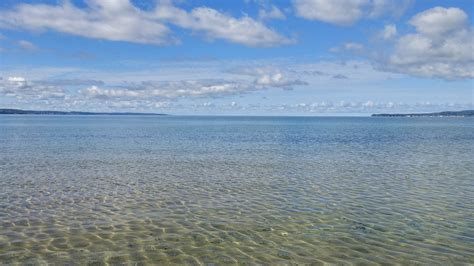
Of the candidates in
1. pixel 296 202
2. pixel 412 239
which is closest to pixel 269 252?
pixel 412 239

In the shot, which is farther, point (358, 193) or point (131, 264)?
point (358, 193)

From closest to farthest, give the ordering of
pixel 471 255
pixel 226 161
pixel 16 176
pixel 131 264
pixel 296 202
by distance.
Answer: pixel 131 264 → pixel 471 255 → pixel 296 202 → pixel 16 176 → pixel 226 161

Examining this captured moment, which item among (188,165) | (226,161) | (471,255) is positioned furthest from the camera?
(226,161)

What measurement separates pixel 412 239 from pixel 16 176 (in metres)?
25.2

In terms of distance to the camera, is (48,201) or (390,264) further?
(48,201)

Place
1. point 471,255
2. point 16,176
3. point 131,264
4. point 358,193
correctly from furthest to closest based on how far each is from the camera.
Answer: point 16,176, point 358,193, point 471,255, point 131,264

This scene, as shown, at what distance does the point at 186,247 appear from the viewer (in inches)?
546

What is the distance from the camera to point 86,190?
24.3 meters

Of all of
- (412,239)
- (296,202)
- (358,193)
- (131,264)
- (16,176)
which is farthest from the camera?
(16,176)

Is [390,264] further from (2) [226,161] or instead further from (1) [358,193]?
(2) [226,161]

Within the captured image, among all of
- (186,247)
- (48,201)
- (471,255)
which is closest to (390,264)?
(471,255)

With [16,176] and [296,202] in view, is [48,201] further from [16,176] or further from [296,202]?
[296,202]

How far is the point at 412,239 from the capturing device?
582 inches

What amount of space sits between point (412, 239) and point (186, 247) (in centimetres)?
761
